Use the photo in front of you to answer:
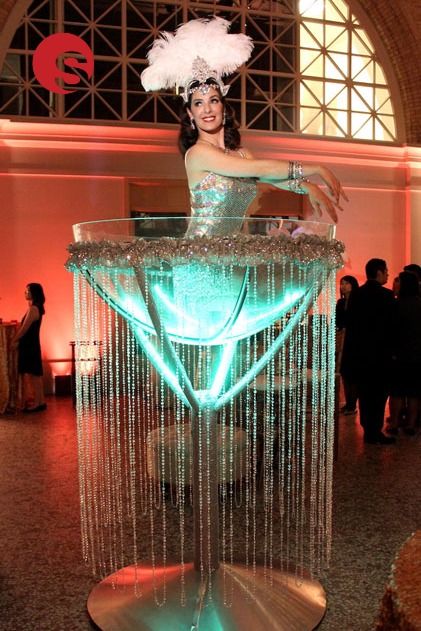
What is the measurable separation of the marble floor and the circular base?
82 mm

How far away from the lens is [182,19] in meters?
8.96

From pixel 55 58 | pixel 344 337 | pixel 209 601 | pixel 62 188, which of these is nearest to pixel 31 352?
pixel 62 188

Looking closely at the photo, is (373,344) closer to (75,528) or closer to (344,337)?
(344,337)

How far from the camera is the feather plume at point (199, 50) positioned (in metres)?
2.52

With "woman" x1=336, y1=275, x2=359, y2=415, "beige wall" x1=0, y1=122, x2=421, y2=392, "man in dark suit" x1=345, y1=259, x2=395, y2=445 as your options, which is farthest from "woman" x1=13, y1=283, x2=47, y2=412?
"man in dark suit" x1=345, y1=259, x2=395, y2=445

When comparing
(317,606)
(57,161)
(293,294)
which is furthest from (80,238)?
(57,161)

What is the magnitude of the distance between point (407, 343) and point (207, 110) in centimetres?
392

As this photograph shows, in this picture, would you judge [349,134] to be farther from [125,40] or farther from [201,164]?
[201,164]

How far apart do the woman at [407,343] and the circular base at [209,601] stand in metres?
3.31

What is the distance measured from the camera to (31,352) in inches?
291

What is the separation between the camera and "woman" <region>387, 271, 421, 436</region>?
234 inches

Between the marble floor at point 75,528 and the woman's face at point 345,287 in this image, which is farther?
the woman's face at point 345,287

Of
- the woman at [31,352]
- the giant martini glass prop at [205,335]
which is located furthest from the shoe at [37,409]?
the giant martini glass prop at [205,335]

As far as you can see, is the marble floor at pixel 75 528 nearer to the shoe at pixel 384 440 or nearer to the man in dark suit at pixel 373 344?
the shoe at pixel 384 440
